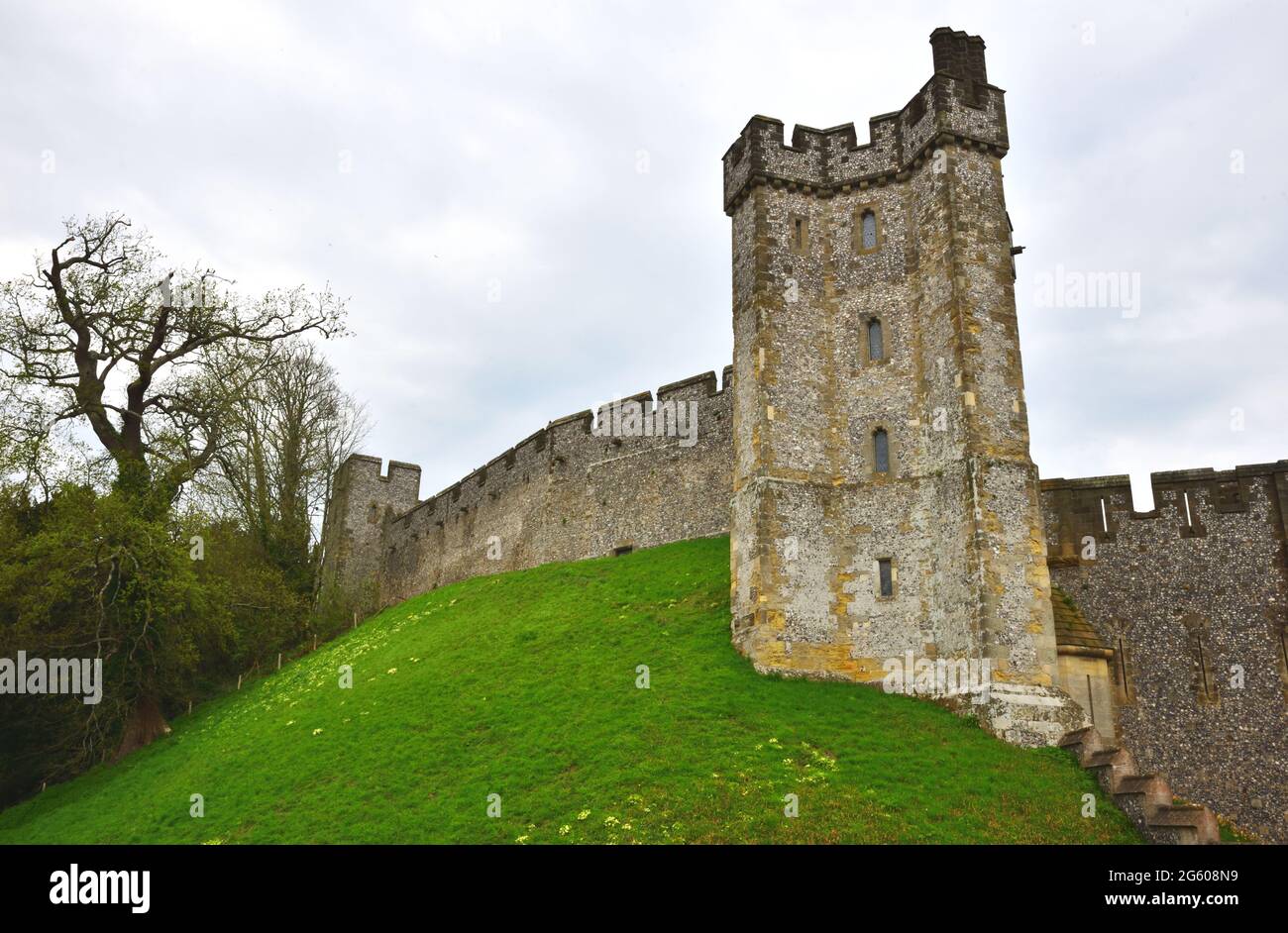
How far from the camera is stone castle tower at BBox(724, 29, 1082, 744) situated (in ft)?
64.4

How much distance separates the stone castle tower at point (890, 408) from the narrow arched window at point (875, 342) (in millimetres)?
45

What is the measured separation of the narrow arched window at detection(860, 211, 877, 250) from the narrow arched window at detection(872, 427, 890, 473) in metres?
4.19

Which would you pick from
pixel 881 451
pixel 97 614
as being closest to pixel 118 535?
pixel 97 614

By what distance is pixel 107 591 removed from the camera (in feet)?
83.4

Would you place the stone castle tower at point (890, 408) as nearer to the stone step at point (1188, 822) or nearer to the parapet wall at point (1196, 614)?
the stone step at point (1188, 822)

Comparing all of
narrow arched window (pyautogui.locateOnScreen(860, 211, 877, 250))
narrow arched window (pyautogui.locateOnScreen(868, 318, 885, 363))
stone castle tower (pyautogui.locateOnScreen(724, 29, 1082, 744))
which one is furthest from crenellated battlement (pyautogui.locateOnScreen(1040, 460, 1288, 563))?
narrow arched window (pyautogui.locateOnScreen(860, 211, 877, 250))

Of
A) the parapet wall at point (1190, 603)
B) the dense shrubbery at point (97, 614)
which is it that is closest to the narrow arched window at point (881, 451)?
the parapet wall at point (1190, 603)

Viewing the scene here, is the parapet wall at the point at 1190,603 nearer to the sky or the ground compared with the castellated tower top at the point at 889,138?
nearer to the ground

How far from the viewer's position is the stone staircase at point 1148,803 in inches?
595
